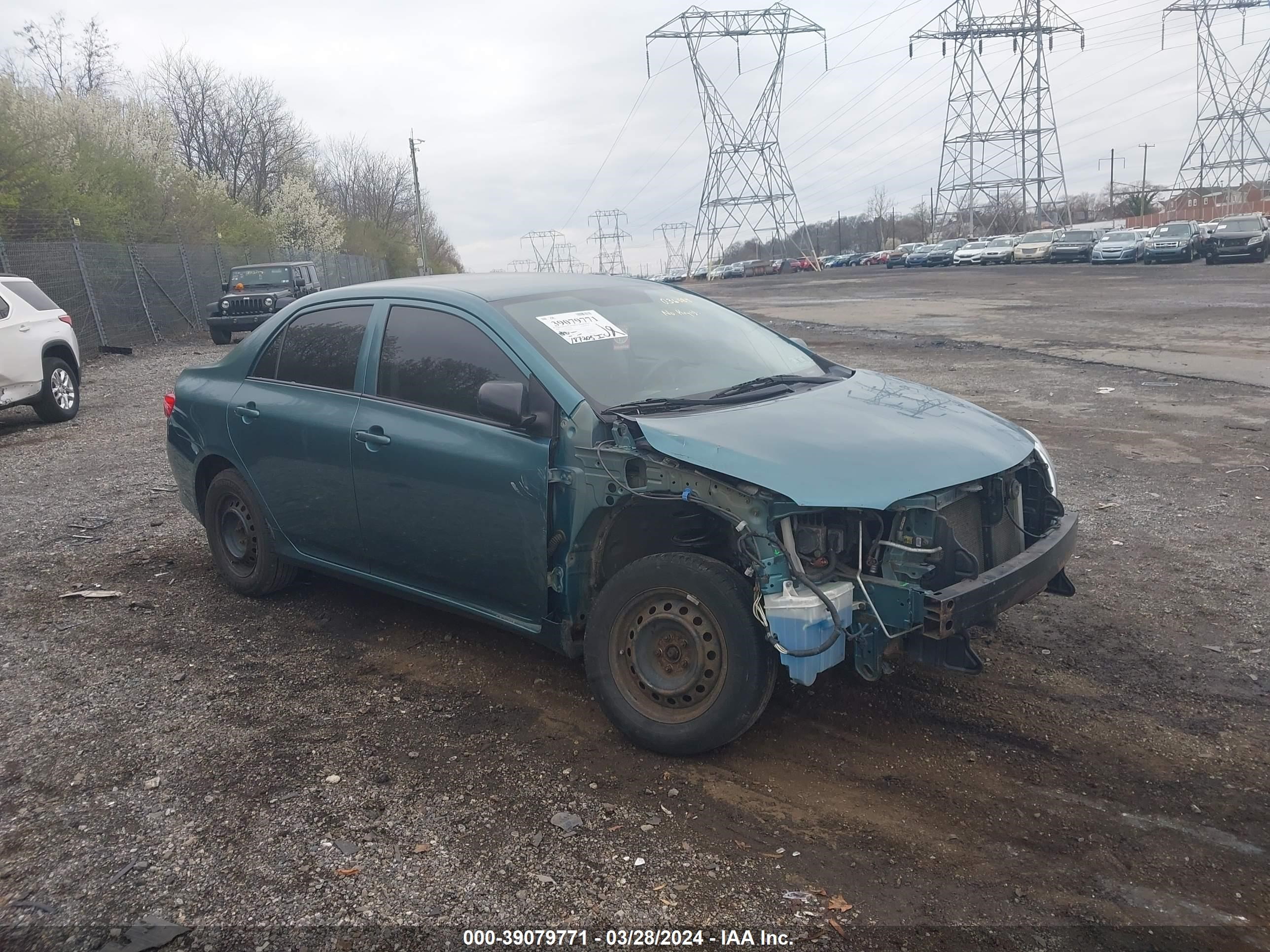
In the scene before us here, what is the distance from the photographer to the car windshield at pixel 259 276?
25.4m

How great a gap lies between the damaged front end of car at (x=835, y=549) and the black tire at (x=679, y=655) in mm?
108

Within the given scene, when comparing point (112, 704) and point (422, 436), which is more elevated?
point (422, 436)

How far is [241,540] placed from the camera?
18.1ft

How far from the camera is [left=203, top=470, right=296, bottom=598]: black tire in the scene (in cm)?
536

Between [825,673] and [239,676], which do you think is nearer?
[825,673]

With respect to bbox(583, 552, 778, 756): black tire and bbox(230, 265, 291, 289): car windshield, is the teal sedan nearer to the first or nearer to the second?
bbox(583, 552, 778, 756): black tire

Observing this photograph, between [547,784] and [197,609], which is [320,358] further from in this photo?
[547,784]

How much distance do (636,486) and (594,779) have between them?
106 cm

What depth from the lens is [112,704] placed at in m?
4.31

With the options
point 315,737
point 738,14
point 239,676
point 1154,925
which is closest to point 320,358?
point 239,676

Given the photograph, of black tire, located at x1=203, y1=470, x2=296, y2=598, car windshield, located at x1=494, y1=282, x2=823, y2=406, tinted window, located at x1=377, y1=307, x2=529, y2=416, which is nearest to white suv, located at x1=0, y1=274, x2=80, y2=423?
black tire, located at x1=203, y1=470, x2=296, y2=598

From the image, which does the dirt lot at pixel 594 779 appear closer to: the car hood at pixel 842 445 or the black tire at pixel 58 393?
the car hood at pixel 842 445

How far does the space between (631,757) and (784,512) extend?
3.64 feet

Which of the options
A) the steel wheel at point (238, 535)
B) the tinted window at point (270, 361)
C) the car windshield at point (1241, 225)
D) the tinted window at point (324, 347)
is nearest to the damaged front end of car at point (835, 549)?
the tinted window at point (324, 347)
